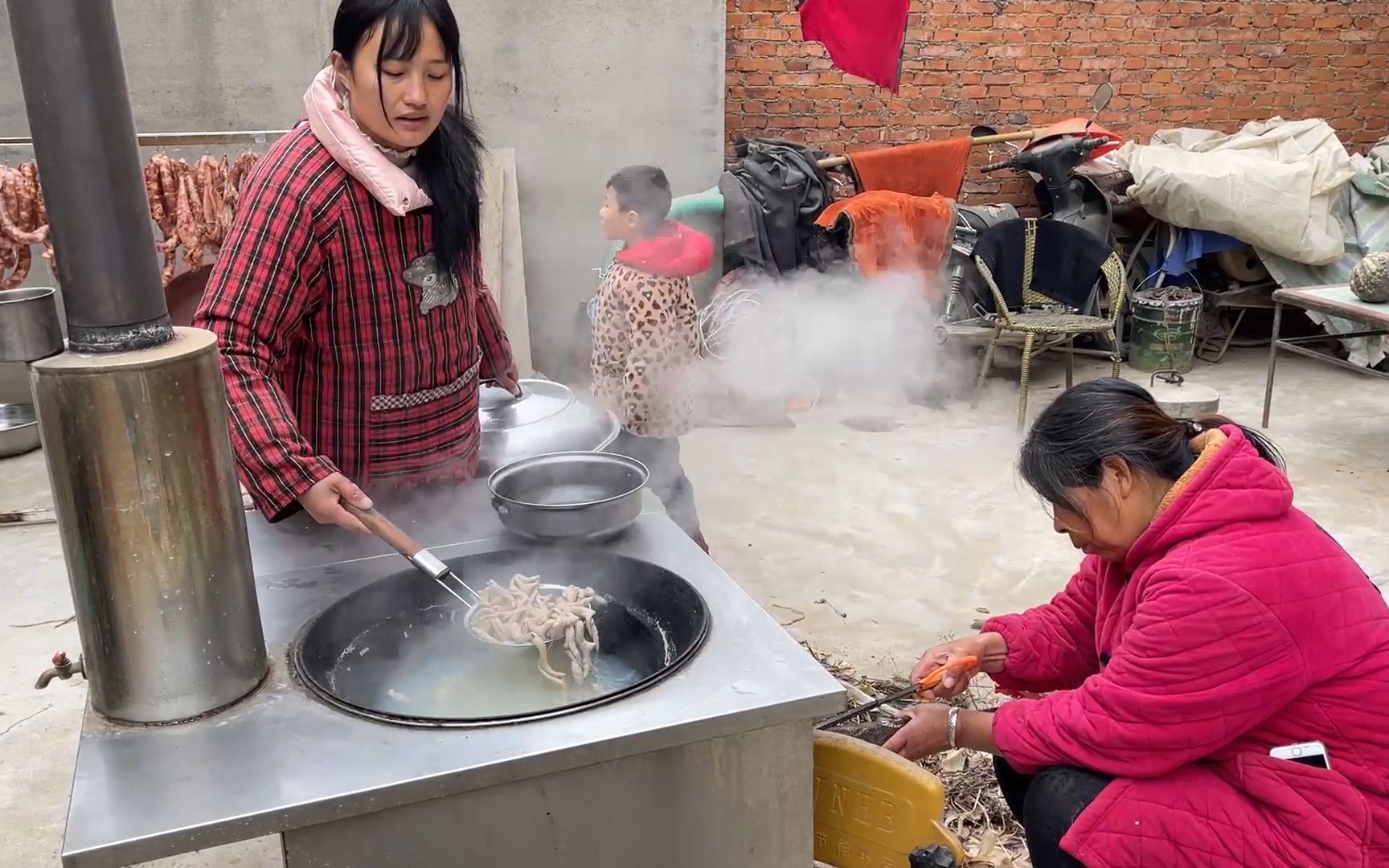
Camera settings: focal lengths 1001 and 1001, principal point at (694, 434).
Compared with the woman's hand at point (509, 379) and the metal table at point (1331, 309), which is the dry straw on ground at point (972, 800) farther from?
the metal table at point (1331, 309)

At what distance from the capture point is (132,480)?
1268mm

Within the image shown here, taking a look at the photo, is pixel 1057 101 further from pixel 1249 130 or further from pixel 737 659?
pixel 737 659

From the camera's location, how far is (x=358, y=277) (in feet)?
6.40

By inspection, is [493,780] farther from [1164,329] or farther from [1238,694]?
[1164,329]

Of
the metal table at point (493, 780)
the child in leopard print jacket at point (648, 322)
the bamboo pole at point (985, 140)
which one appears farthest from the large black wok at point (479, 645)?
the bamboo pole at point (985, 140)

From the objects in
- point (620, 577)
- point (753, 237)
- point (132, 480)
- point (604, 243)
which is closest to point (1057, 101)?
point (753, 237)

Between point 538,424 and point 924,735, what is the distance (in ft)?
4.49

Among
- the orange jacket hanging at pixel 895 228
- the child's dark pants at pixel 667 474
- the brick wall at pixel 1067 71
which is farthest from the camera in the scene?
the brick wall at pixel 1067 71

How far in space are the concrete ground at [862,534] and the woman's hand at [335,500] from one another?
137 centimetres

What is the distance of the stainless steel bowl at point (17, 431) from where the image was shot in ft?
18.2

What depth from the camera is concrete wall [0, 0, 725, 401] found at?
5711mm

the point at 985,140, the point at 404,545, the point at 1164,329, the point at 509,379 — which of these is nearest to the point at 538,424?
the point at 509,379

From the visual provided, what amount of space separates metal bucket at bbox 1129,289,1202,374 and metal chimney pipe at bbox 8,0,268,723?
712 centimetres

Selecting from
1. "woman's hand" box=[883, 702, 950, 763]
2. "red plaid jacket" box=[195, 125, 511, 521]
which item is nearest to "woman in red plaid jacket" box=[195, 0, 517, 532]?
"red plaid jacket" box=[195, 125, 511, 521]
